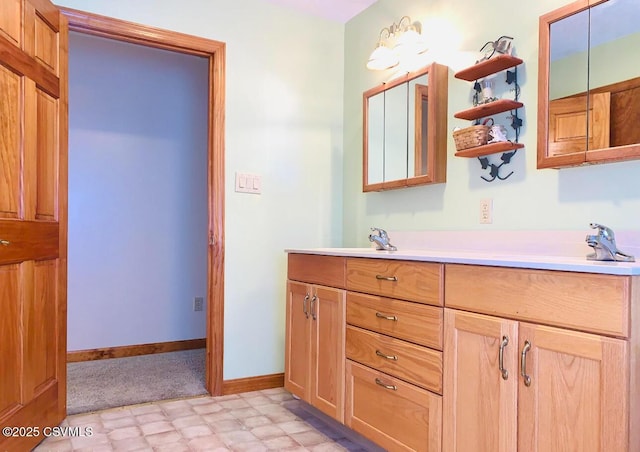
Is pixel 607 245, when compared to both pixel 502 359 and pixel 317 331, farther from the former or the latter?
pixel 317 331

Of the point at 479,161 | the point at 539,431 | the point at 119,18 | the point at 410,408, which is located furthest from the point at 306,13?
the point at 539,431

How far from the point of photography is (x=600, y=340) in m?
1.07

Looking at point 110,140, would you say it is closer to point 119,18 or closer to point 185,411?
point 119,18

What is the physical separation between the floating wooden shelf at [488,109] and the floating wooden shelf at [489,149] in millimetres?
138

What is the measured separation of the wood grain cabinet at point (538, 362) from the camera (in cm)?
104

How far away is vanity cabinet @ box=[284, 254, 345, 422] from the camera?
1952 mm

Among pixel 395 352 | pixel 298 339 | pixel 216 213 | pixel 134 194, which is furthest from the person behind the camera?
pixel 134 194

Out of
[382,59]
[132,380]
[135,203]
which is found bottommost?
[132,380]

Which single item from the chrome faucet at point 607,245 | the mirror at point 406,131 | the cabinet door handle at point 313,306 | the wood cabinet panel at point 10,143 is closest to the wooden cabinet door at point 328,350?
the cabinet door handle at point 313,306

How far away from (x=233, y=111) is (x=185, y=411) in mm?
1594

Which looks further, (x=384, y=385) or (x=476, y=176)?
(x=476, y=176)

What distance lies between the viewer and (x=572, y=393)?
3.67ft

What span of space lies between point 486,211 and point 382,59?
102cm

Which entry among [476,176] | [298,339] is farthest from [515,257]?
[298,339]
